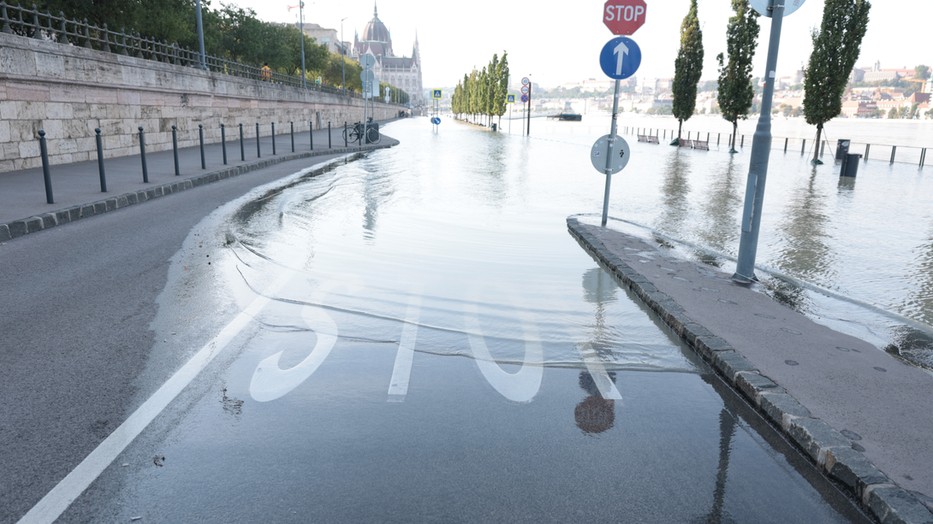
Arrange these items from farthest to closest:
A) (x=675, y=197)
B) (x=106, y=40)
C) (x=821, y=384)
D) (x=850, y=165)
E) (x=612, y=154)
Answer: (x=850, y=165)
(x=106, y=40)
(x=675, y=197)
(x=612, y=154)
(x=821, y=384)

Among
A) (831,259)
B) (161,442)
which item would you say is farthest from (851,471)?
(831,259)

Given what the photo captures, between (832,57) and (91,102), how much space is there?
30218 millimetres

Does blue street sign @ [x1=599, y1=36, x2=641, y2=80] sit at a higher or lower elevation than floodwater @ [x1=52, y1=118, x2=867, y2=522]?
higher

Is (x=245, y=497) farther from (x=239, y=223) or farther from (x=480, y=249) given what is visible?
(x=239, y=223)

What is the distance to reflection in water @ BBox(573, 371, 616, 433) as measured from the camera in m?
3.80

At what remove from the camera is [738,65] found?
36375 millimetres

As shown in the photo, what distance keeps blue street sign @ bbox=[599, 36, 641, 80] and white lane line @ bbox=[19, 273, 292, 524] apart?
264 inches

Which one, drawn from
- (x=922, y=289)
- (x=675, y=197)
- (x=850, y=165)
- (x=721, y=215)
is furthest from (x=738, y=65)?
(x=922, y=289)

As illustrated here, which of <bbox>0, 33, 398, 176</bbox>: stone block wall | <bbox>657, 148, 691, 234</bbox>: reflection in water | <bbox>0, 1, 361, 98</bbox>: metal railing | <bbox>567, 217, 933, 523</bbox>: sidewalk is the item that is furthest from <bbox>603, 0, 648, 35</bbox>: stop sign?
<bbox>0, 1, 361, 98</bbox>: metal railing

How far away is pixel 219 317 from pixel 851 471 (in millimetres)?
4746

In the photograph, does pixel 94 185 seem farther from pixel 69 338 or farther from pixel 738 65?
pixel 738 65

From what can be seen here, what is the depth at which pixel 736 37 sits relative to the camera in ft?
118

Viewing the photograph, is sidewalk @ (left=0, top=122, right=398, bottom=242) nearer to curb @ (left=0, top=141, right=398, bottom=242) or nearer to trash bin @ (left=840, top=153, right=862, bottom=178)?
curb @ (left=0, top=141, right=398, bottom=242)

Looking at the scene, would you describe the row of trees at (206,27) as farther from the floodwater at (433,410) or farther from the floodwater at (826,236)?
the floodwater at (433,410)
